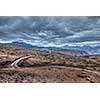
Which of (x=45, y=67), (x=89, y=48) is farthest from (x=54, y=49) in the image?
(x=89, y=48)

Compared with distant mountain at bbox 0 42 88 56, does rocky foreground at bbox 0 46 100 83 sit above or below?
below

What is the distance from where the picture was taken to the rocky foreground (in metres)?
3.80

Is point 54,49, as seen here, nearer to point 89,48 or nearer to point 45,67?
point 45,67

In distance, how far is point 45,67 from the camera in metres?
3.84

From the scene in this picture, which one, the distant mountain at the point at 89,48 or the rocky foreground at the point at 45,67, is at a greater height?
the distant mountain at the point at 89,48

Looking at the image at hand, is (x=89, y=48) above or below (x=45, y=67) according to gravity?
above

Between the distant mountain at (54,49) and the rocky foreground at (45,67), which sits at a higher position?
the distant mountain at (54,49)

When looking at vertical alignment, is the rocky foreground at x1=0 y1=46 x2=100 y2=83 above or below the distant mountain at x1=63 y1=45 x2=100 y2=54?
below

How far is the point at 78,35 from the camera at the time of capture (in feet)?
12.6

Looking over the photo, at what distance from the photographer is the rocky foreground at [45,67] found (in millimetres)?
3799

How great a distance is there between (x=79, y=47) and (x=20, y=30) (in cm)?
78
